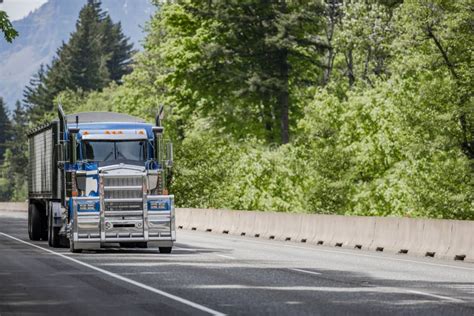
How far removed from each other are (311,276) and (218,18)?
48509mm

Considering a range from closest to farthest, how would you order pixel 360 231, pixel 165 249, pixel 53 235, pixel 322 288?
pixel 322 288 < pixel 165 249 < pixel 360 231 < pixel 53 235

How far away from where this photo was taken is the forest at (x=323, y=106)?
52.5 m

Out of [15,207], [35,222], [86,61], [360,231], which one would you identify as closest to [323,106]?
[35,222]

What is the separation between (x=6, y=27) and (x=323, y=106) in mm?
41901

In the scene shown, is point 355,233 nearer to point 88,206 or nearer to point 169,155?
point 169,155

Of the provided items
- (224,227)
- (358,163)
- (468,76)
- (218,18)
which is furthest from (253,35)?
(224,227)

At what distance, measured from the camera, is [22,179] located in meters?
197

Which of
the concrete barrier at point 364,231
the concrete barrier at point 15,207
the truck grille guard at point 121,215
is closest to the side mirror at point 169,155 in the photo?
the truck grille guard at point 121,215

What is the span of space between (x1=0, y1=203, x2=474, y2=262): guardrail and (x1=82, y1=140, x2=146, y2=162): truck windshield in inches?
257

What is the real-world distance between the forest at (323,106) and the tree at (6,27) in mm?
28122

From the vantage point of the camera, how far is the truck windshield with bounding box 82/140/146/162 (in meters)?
31.6

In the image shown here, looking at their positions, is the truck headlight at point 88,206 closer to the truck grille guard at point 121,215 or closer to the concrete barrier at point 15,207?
the truck grille guard at point 121,215

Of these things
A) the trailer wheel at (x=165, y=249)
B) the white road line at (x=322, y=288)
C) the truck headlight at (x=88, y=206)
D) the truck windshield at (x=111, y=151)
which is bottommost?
the white road line at (x=322, y=288)

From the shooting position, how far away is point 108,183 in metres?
30.6
